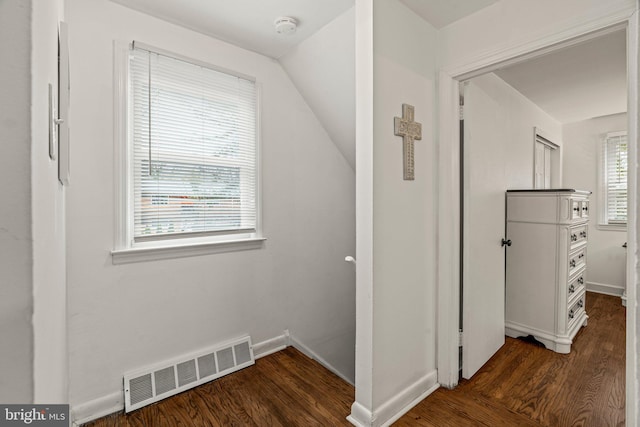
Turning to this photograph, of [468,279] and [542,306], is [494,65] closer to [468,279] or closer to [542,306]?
[468,279]

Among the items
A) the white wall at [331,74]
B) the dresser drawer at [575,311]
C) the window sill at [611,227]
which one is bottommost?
the dresser drawer at [575,311]

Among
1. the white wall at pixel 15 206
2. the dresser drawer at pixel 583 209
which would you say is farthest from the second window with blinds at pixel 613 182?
the white wall at pixel 15 206

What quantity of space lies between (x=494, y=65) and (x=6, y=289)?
218 centimetres

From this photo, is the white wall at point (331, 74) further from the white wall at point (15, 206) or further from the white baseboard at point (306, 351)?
the white wall at point (15, 206)

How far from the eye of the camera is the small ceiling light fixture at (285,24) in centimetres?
196

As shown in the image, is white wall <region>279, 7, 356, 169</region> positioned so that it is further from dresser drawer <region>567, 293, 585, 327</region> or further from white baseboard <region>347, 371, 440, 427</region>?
dresser drawer <region>567, 293, 585, 327</region>

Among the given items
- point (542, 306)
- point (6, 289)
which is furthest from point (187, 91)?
point (542, 306)

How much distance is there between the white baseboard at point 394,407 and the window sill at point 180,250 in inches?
51.7

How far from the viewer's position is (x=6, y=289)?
338mm

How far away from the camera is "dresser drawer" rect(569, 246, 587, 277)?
2.60 metres

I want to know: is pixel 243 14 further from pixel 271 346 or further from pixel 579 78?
pixel 579 78

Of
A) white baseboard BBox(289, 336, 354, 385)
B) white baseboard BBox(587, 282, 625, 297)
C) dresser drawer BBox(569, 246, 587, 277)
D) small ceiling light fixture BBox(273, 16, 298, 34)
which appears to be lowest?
white baseboard BBox(289, 336, 354, 385)

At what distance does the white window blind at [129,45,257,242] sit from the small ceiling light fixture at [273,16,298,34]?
49cm

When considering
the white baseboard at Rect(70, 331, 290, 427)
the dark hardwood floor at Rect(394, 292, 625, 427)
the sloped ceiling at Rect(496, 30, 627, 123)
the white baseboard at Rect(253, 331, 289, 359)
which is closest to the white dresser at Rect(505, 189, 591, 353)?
the dark hardwood floor at Rect(394, 292, 625, 427)
